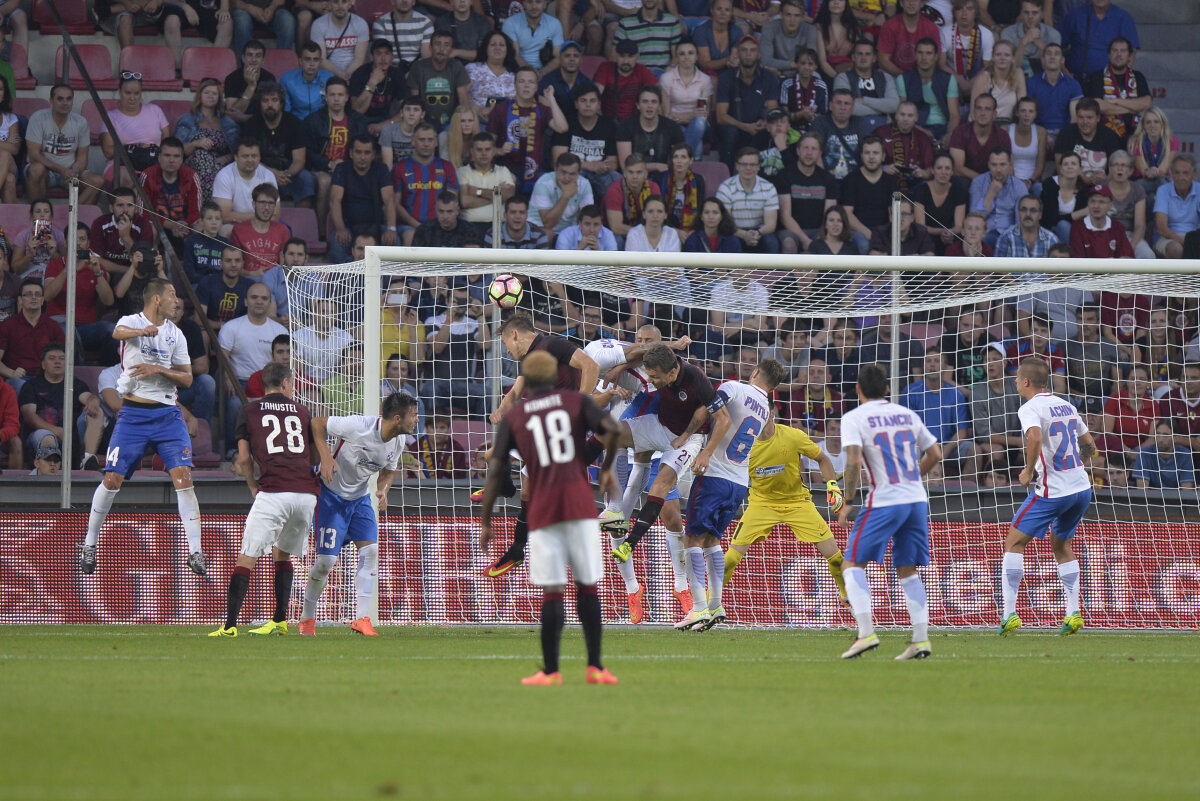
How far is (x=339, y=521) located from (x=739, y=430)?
352 centimetres

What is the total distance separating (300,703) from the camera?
744 cm

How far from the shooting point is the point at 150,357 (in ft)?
44.0

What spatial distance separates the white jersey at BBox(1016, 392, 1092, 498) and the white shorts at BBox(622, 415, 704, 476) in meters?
2.87

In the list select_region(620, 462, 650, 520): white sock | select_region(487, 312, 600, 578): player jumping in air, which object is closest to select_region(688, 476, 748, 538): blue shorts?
select_region(620, 462, 650, 520): white sock

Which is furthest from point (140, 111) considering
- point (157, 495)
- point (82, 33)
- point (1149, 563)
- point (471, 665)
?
point (1149, 563)

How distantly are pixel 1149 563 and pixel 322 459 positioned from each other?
830cm

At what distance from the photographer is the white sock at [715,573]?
536 inches

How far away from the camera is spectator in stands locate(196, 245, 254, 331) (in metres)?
16.9

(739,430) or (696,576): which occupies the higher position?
(739,430)

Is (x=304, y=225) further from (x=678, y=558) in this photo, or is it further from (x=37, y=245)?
(x=678, y=558)

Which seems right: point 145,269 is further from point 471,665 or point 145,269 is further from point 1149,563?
point 1149,563

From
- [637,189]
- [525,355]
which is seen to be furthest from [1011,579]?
[637,189]

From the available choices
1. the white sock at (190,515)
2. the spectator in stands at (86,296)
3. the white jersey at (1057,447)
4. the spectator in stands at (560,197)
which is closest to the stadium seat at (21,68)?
the spectator in stands at (86,296)

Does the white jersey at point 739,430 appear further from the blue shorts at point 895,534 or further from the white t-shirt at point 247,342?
the white t-shirt at point 247,342
